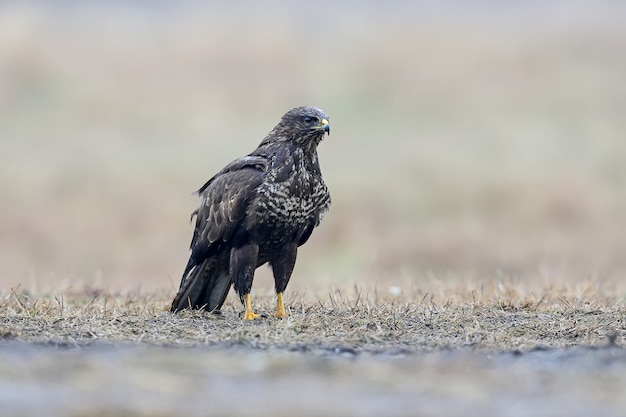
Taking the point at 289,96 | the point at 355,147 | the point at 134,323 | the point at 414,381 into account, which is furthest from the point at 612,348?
the point at 289,96

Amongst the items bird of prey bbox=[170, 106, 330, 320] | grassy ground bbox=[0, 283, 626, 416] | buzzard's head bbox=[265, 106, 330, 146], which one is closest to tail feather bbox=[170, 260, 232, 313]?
bird of prey bbox=[170, 106, 330, 320]

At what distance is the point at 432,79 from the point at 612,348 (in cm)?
1919

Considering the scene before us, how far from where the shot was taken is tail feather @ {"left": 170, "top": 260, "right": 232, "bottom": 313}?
8312 mm

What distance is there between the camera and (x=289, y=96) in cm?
2459

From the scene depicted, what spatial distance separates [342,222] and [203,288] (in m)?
8.29

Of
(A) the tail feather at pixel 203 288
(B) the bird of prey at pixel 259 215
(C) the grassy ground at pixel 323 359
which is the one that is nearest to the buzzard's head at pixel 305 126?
(B) the bird of prey at pixel 259 215

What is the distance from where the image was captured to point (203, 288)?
8406mm

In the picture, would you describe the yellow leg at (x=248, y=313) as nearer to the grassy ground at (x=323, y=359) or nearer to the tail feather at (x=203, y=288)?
the grassy ground at (x=323, y=359)

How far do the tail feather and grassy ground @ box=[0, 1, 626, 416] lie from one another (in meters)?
0.18

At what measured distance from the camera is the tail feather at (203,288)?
8312 millimetres

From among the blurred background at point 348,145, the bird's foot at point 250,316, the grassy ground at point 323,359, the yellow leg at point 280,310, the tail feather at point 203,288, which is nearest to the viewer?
the grassy ground at point 323,359

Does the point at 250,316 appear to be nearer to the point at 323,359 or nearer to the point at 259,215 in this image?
the point at 259,215

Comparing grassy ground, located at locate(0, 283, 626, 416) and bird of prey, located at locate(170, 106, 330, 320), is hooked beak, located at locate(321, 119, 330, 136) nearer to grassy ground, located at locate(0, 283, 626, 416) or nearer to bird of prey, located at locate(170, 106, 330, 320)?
bird of prey, located at locate(170, 106, 330, 320)

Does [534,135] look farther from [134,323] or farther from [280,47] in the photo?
[134,323]
